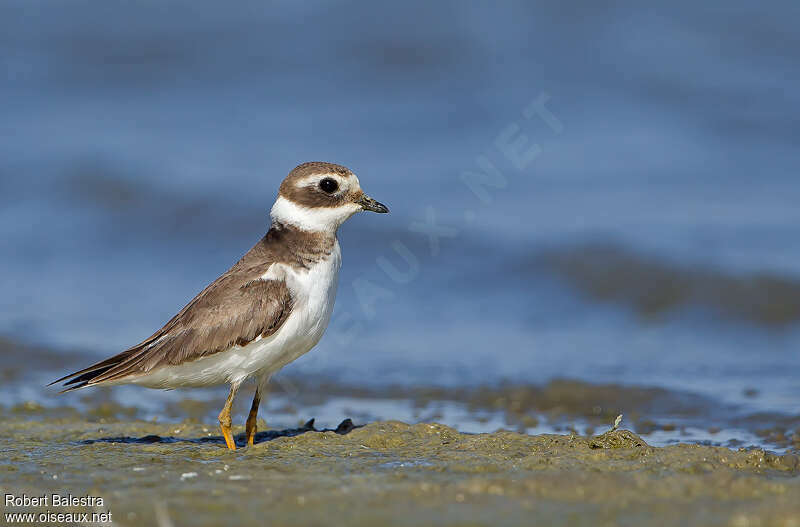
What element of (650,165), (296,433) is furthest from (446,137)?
(296,433)

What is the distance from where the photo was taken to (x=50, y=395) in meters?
9.60

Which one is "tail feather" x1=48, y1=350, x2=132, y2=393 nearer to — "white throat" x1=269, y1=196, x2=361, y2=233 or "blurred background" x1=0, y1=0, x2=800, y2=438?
"white throat" x1=269, y1=196, x2=361, y2=233

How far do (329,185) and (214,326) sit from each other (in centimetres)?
138

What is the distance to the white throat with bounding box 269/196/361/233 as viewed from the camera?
723 cm

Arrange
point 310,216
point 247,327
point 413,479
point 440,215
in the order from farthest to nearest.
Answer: point 440,215, point 310,216, point 247,327, point 413,479

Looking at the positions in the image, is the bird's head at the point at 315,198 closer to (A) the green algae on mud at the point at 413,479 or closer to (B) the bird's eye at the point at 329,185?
(B) the bird's eye at the point at 329,185

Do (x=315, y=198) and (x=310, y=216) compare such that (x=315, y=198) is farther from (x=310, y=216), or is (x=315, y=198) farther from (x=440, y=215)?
(x=440, y=215)

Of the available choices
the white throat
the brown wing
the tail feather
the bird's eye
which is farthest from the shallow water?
the bird's eye

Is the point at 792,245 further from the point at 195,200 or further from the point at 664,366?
the point at 195,200

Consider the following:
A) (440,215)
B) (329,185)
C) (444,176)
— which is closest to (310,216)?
(329,185)

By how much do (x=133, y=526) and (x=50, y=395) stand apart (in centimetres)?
526

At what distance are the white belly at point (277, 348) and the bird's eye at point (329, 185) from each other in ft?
2.08

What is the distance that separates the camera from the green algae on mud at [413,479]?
15.4 ft

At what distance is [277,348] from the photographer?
6715 millimetres
